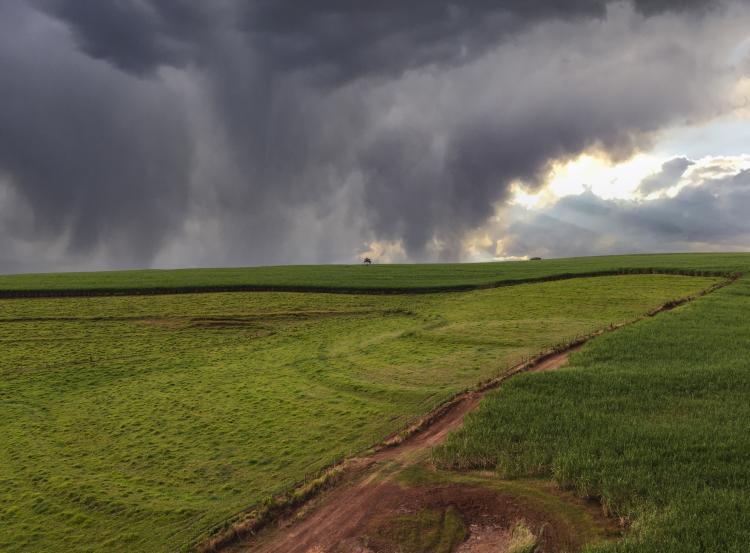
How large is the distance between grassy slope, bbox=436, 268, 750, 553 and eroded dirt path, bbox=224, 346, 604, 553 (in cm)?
105

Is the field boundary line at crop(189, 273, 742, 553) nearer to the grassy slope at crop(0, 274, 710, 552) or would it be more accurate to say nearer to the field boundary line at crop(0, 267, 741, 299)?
the grassy slope at crop(0, 274, 710, 552)

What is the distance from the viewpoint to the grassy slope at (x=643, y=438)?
863 cm

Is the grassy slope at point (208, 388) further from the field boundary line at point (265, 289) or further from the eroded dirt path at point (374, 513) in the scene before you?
the field boundary line at point (265, 289)

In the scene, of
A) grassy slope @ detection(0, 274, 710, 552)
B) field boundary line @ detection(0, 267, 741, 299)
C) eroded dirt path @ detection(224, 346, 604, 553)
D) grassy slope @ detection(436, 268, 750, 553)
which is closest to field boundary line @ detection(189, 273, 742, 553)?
eroded dirt path @ detection(224, 346, 604, 553)

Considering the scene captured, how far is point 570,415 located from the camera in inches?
527

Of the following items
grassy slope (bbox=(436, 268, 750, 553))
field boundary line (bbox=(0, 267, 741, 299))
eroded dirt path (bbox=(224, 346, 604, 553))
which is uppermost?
field boundary line (bbox=(0, 267, 741, 299))

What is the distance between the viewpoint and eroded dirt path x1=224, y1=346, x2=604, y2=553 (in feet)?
30.5

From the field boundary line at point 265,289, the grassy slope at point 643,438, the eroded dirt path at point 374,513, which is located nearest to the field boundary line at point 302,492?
the eroded dirt path at point 374,513

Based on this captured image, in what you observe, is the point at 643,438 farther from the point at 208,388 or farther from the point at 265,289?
the point at 265,289

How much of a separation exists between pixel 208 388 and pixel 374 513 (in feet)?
44.4

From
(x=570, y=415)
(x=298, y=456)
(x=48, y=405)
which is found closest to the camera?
(x=570, y=415)

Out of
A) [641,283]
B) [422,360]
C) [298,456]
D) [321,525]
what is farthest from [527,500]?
[641,283]

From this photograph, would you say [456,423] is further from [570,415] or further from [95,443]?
[95,443]

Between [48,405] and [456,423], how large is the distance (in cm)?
1673
